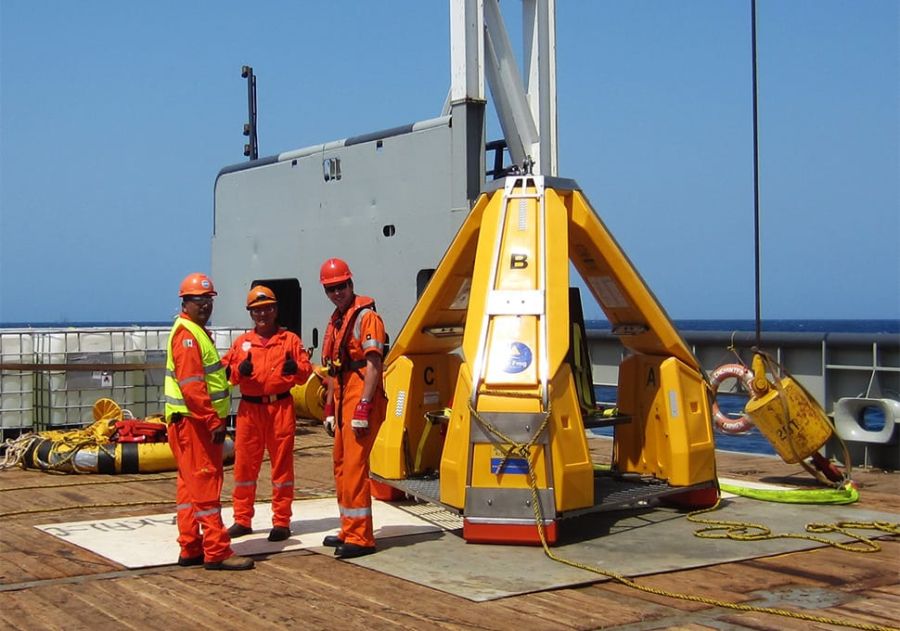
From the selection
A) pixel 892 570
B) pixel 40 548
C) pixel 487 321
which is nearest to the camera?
pixel 892 570

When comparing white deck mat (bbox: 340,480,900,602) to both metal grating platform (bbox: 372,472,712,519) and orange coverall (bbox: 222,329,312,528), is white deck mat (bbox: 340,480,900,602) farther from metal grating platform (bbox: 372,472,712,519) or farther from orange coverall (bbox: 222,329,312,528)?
orange coverall (bbox: 222,329,312,528)

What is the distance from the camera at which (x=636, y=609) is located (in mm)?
5652

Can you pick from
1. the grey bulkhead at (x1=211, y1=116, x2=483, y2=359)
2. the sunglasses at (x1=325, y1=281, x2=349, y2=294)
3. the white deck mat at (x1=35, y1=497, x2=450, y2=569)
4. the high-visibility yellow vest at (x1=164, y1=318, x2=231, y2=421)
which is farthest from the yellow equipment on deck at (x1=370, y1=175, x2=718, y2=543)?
the grey bulkhead at (x1=211, y1=116, x2=483, y2=359)

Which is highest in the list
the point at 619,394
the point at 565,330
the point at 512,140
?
the point at 512,140

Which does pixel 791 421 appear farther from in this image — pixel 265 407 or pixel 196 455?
pixel 196 455

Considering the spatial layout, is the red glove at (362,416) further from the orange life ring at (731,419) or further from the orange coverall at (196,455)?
the orange life ring at (731,419)

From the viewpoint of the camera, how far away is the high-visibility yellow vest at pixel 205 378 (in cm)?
663

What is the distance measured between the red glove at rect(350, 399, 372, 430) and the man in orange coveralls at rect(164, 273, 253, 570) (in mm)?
851

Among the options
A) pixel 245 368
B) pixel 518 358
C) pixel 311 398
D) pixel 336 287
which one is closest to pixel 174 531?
pixel 245 368

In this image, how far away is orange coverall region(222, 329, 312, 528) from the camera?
24.6 feet

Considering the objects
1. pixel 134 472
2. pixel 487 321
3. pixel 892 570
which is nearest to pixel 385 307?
pixel 134 472

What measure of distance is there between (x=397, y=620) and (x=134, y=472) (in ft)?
20.7

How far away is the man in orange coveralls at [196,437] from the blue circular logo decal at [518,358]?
80.9 inches

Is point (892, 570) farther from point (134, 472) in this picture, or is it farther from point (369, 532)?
point (134, 472)
